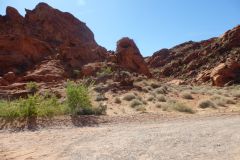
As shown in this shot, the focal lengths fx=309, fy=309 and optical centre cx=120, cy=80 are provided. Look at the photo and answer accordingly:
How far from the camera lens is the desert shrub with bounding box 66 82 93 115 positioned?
53.0 feet

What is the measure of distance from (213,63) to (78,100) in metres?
48.2

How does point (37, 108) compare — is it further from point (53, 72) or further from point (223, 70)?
point (223, 70)

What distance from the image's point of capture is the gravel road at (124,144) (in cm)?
725

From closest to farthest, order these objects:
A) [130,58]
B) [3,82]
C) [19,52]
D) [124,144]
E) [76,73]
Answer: [124,144]
[3,82]
[76,73]
[19,52]
[130,58]

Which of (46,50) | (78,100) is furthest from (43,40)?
(78,100)

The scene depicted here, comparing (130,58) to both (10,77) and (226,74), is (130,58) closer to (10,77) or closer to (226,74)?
(226,74)

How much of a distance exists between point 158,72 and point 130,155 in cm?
7049

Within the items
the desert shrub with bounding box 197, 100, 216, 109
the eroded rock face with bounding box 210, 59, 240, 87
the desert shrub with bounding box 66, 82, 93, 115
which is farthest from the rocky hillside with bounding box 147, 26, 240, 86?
the desert shrub with bounding box 66, 82, 93, 115

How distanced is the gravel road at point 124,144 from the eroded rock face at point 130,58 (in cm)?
3780

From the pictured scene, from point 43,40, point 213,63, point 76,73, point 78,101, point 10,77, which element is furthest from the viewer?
point 213,63

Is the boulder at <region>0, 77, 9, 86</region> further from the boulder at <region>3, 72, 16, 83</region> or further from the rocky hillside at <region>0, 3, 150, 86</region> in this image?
the boulder at <region>3, 72, 16, 83</region>

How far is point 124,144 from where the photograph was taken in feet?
28.4

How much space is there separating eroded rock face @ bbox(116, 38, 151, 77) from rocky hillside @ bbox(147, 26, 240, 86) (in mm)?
11290

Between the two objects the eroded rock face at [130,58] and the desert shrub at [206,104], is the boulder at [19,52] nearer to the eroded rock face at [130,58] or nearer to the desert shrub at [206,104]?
the eroded rock face at [130,58]
